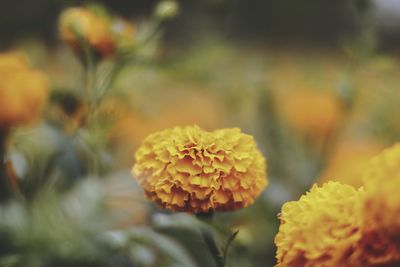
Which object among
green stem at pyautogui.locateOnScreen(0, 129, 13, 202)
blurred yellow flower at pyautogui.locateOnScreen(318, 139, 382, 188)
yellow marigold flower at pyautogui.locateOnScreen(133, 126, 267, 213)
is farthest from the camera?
blurred yellow flower at pyautogui.locateOnScreen(318, 139, 382, 188)

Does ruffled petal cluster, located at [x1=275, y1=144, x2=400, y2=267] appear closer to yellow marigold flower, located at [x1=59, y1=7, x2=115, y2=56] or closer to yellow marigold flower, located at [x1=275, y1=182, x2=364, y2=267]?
yellow marigold flower, located at [x1=275, y1=182, x2=364, y2=267]

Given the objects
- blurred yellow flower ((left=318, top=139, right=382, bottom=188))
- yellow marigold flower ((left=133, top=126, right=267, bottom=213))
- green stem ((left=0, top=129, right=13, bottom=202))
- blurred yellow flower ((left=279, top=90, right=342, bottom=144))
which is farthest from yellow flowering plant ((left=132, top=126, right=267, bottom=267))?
blurred yellow flower ((left=279, top=90, right=342, bottom=144))

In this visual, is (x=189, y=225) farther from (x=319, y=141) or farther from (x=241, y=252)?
(x=319, y=141)

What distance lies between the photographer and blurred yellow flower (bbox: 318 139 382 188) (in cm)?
131

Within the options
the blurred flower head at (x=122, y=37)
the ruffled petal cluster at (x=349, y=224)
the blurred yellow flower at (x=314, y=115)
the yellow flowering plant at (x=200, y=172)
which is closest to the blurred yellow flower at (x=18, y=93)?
the blurred flower head at (x=122, y=37)

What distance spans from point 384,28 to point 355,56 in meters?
2.04

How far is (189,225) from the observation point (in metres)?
0.94

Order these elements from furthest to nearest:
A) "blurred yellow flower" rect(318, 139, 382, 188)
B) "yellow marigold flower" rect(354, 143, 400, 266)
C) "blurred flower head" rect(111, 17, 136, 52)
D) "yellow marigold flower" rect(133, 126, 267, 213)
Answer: "blurred yellow flower" rect(318, 139, 382, 188) → "blurred flower head" rect(111, 17, 136, 52) → "yellow marigold flower" rect(133, 126, 267, 213) → "yellow marigold flower" rect(354, 143, 400, 266)

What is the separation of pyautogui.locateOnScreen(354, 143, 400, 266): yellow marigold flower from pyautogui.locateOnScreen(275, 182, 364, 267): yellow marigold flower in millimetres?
12

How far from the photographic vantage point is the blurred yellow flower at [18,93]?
0.97 metres

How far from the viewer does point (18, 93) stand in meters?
0.99

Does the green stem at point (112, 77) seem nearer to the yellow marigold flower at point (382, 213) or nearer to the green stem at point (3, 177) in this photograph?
the green stem at point (3, 177)

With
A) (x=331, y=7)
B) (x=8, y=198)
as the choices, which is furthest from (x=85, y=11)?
(x=331, y=7)

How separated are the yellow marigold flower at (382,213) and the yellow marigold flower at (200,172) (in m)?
Result: 0.14
